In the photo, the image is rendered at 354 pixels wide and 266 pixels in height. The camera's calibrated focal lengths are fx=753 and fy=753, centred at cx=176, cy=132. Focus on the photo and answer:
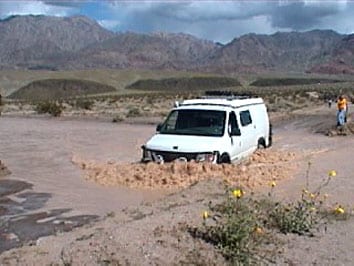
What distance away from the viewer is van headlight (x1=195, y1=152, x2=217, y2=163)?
16453 mm

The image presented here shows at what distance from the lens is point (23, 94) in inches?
4082

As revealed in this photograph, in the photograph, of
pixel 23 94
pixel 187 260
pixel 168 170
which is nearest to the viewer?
pixel 187 260

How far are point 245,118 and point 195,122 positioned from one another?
1.89 m

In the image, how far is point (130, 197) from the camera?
16.0 metres

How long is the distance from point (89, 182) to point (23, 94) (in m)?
87.5

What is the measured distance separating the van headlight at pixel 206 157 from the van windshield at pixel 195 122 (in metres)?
0.87

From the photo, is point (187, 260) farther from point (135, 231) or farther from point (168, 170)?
point (168, 170)

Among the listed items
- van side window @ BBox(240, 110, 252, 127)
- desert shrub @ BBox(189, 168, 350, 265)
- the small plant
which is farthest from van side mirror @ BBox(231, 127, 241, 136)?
the small plant

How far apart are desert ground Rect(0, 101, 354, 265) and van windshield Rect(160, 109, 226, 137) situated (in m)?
1.03

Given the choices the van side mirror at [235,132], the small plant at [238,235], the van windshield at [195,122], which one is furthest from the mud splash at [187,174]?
the small plant at [238,235]

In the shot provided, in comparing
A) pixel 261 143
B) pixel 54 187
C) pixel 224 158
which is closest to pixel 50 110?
pixel 261 143

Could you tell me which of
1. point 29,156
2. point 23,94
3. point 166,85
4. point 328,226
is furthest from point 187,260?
point 166,85

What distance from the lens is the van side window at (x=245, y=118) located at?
1862cm

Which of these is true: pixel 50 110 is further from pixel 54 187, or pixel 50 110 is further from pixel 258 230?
pixel 258 230
